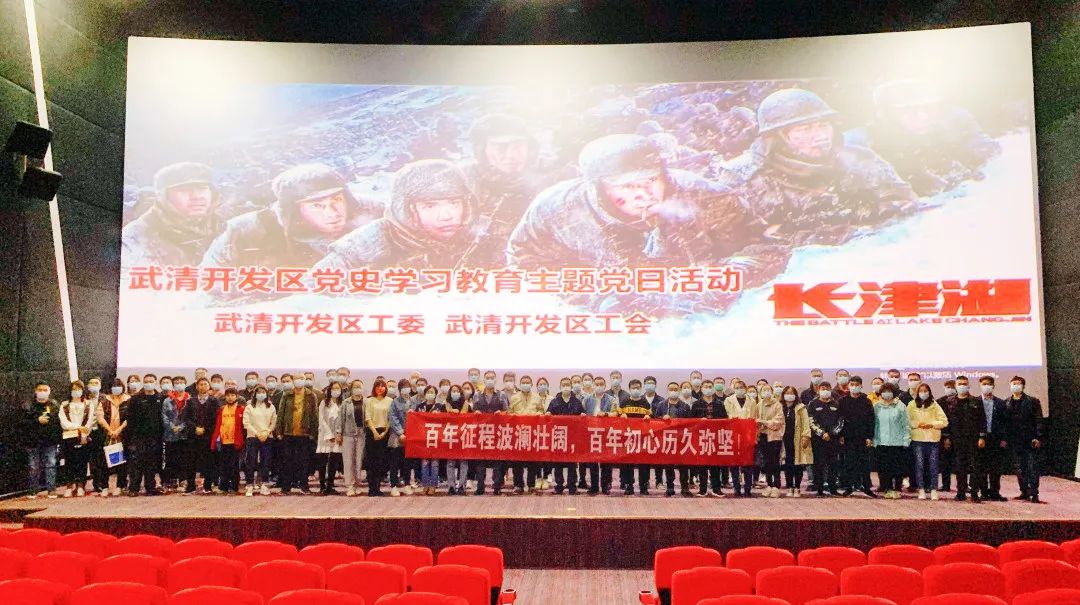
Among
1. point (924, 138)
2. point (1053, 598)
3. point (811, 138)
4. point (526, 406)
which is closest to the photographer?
point (1053, 598)

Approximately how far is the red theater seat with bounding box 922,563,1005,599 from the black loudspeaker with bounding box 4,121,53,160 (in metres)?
9.07

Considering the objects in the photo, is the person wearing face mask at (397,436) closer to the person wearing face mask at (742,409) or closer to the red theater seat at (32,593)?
the person wearing face mask at (742,409)

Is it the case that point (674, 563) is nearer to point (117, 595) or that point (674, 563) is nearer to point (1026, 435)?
point (117, 595)

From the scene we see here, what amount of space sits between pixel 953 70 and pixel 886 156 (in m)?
1.36

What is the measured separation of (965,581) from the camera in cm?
390

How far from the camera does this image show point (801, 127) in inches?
404

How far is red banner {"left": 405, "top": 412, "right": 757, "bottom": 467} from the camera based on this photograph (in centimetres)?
797

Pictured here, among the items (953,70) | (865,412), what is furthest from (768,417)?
(953,70)

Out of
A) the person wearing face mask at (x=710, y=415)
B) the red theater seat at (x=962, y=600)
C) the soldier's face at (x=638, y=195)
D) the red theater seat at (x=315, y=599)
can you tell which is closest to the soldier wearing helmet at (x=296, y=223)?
the soldier's face at (x=638, y=195)

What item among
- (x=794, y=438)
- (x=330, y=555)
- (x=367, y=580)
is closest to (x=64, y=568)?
(x=330, y=555)

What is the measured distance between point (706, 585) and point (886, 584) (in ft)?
2.76

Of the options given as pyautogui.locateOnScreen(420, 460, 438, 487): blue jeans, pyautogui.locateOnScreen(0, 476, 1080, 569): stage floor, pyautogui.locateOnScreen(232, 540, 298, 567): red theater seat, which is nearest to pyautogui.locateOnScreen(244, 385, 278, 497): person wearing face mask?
pyautogui.locateOnScreen(0, 476, 1080, 569): stage floor

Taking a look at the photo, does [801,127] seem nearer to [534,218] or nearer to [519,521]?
[534,218]

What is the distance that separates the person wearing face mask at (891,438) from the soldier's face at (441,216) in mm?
5390
